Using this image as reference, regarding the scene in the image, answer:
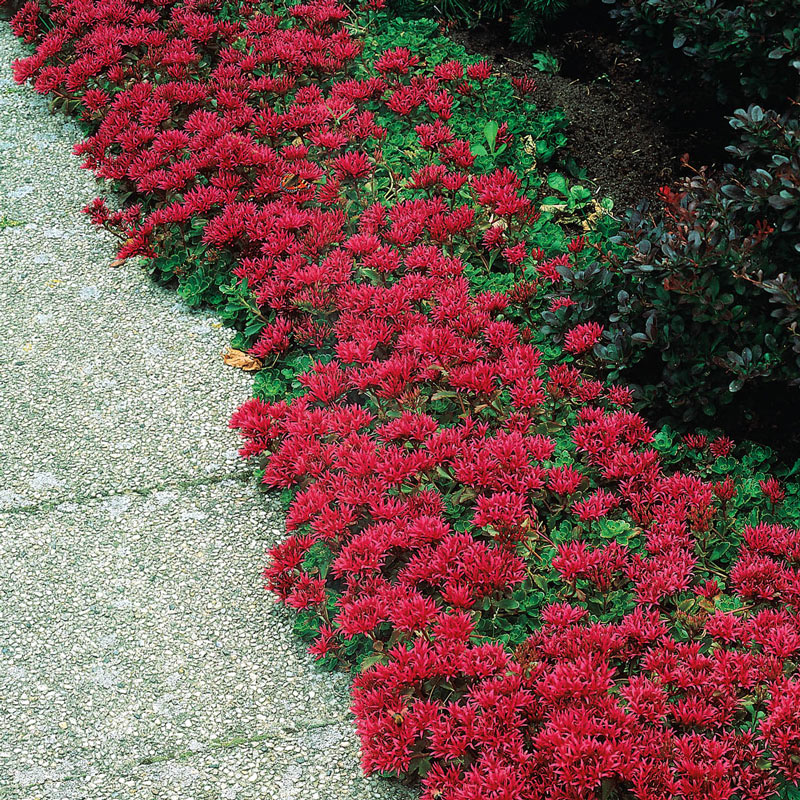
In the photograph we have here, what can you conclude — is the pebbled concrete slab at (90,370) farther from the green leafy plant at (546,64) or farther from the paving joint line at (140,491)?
the green leafy plant at (546,64)

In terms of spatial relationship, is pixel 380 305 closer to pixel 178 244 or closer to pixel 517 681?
pixel 178 244

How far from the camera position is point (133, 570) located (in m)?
3.10

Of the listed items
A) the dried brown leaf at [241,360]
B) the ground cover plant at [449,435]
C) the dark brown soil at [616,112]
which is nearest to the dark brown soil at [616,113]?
the dark brown soil at [616,112]

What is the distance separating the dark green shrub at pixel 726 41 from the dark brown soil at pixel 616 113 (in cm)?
27

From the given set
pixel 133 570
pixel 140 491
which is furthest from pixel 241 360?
pixel 133 570

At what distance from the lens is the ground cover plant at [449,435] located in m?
2.40

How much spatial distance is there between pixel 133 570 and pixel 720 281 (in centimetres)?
214

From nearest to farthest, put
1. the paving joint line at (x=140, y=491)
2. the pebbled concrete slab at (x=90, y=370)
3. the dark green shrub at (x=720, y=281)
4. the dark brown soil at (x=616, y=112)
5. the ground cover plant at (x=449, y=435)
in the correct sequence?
1. the ground cover plant at (x=449, y=435)
2. the dark green shrub at (x=720, y=281)
3. the paving joint line at (x=140, y=491)
4. the pebbled concrete slab at (x=90, y=370)
5. the dark brown soil at (x=616, y=112)

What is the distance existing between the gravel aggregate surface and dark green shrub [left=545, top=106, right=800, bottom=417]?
4.73 ft

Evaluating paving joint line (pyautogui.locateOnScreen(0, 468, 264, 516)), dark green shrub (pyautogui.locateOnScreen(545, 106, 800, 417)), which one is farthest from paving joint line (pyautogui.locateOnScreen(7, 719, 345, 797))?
dark green shrub (pyautogui.locateOnScreen(545, 106, 800, 417))

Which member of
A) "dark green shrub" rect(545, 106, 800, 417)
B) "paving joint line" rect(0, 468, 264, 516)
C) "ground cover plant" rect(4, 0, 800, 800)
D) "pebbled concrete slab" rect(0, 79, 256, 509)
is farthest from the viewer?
"pebbled concrete slab" rect(0, 79, 256, 509)

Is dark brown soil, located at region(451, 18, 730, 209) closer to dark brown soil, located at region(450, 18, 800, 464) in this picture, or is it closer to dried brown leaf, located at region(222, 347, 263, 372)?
dark brown soil, located at region(450, 18, 800, 464)

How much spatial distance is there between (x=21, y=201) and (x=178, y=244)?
42.6 inches

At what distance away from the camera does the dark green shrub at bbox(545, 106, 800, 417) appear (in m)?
2.88
